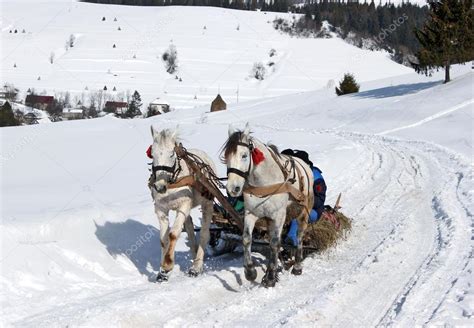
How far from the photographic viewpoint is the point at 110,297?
677cm

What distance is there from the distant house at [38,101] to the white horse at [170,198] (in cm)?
→ 8532

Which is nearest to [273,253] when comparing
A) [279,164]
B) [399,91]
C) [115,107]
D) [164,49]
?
[279,164]

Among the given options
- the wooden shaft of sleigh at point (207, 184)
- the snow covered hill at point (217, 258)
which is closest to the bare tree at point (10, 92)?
the snow covered hill at point (217, 258)

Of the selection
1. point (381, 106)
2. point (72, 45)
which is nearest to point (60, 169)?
point (381, 106)

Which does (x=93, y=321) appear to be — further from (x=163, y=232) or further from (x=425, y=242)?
(x=425, y=242)

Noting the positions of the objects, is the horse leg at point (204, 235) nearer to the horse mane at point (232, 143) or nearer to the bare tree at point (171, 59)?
the horse mane at point (232, 143)

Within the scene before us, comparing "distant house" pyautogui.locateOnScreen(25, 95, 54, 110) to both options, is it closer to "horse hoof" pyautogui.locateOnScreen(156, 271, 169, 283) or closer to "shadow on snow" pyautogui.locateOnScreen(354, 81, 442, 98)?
"shadow on snow" pyautogui.locateOnScreen(354, 81, 442, 98)

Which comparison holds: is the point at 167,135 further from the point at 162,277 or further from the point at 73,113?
the point at 73,113

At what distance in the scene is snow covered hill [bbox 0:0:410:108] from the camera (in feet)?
391

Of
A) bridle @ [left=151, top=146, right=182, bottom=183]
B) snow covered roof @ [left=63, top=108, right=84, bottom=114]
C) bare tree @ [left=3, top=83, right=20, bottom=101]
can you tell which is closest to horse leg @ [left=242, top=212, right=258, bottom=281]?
bridle @ [left=151, top=146, right=182, bottom=183]

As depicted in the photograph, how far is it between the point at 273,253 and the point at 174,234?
4.28ft

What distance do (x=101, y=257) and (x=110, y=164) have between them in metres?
9.96

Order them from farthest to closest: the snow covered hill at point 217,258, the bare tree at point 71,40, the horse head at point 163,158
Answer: the bare tree at point 71,40, the horse head at point 163,158, the snow covered hill at point 217,258

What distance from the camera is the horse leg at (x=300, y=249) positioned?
8.09 metres
